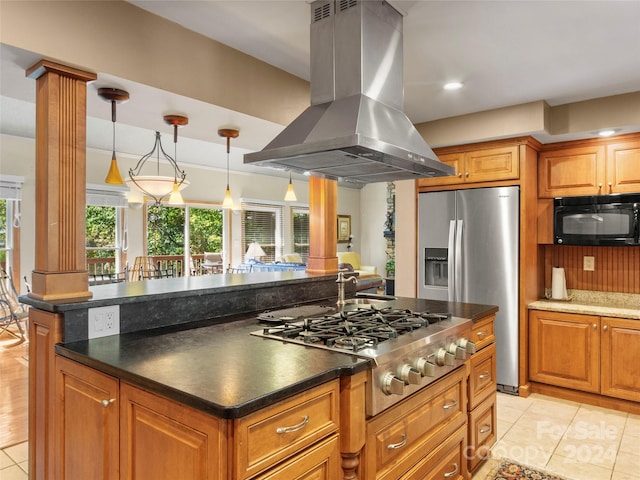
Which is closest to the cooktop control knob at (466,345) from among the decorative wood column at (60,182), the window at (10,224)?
the decorative wood column at (60,182)

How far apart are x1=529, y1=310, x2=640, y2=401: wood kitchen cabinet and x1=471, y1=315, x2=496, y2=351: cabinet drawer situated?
1356 mm

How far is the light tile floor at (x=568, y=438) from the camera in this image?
8.44 ft

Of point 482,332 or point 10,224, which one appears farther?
point 10,224

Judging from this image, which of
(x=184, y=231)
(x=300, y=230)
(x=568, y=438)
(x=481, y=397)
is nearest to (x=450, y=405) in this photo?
(x=481, y=397)

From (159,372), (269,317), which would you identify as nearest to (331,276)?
(269,317)

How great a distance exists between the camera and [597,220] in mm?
3551

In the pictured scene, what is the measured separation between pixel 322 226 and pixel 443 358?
5.06 ft

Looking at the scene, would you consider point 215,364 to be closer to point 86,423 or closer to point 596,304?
point 86,423

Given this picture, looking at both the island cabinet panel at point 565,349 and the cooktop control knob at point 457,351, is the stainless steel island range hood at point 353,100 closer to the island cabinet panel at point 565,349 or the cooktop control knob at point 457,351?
the cooktop control knob at point 457,351

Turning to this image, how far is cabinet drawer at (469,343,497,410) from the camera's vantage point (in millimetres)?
2332

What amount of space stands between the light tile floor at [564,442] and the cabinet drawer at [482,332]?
76cm

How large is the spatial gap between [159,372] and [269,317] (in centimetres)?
88

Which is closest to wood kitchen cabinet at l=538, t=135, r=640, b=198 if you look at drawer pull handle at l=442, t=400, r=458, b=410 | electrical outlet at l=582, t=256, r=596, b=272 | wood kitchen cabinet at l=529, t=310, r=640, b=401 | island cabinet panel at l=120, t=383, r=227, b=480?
electrical outlet at l=582, t=256, r=596, b=272

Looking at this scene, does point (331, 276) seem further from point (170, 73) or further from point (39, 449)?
point (39, 449)
